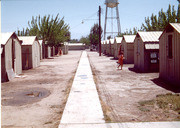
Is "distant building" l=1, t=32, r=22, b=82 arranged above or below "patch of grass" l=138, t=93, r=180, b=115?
above

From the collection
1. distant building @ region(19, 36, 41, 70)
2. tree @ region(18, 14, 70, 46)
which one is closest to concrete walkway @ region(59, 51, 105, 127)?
distant building @ region(19, 36, 41, 70)

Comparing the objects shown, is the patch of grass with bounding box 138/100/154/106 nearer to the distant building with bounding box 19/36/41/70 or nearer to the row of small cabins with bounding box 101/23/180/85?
the row of small cabins with bounding box 101/23/180/85

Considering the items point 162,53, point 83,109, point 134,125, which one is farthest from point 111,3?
point 134,125

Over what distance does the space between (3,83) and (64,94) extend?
4.51 metres

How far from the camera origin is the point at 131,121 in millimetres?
5477

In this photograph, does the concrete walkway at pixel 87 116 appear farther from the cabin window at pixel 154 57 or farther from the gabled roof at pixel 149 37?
the gabled roof at pixel 149 37

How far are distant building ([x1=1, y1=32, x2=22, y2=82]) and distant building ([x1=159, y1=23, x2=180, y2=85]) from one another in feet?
28.6

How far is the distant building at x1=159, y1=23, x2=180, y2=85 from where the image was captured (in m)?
9.95

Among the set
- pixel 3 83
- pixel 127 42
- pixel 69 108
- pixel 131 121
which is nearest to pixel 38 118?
pixel 69 108

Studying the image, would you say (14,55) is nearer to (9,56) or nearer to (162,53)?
(9,56)

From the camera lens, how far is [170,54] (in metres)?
10.9

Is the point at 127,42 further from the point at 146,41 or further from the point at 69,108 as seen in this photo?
the point at 69,108

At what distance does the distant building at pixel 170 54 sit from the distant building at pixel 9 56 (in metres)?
8.70

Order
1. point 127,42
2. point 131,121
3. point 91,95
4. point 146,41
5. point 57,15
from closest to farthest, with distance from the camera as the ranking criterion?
point 131,121, point 91,95, point 146,41, point 127,42, point 57,15
